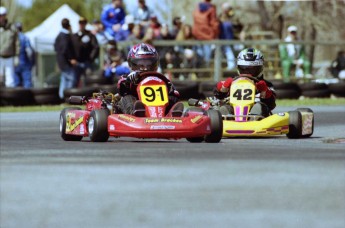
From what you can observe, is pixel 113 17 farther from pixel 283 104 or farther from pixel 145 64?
pixel 145 64

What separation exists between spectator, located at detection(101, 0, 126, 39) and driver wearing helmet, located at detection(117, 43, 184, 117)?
9648mm

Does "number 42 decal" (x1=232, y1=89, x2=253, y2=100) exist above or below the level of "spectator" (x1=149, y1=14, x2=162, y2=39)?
below

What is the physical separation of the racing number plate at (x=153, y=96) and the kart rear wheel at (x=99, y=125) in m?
0.61

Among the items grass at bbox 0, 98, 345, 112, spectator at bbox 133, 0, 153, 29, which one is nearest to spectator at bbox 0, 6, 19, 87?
grass at bbox 0, 98, 345, 112

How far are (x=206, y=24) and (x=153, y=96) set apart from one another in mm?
10896

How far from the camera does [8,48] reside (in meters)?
21.9

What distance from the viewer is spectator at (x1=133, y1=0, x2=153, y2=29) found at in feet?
73.3

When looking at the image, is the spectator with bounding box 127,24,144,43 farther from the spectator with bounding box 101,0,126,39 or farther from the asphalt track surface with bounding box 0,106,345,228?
the asphalt track surface with bounding box 0,106,345,228

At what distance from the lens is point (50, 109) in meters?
20.0

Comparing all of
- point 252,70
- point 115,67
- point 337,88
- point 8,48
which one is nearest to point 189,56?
→ point 115,67

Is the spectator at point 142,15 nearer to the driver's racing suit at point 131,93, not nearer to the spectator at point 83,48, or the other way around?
the spectator at point 83,48

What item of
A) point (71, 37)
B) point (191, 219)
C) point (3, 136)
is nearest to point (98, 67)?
point (71, 37)

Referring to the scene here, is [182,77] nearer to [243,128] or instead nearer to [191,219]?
[243,128]

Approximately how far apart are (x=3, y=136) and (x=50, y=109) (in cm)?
684
